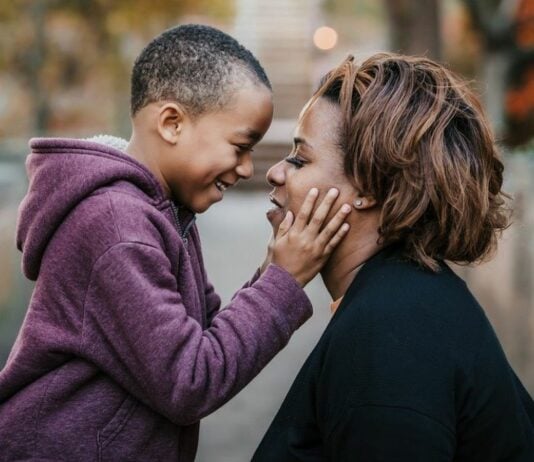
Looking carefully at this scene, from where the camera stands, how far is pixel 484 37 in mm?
15617

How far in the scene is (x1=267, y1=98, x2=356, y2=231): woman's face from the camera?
98.7 inches

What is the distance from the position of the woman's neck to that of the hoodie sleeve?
0.88 ft

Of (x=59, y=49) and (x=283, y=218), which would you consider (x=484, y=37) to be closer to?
(x=59, y=49)

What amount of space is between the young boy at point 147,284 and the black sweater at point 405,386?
0.19 metres

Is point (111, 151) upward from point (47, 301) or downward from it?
upward

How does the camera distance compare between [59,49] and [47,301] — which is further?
[59,49]

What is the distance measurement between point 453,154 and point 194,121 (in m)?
0.71

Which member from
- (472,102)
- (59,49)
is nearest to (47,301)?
(472,102)

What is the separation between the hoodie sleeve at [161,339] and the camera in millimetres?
2291

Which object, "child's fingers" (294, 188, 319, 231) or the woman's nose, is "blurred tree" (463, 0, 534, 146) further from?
"child's fingers" (294, 188, 319, 231)

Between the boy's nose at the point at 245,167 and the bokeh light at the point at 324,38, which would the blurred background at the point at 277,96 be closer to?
the bokeh light at the point at 324,38

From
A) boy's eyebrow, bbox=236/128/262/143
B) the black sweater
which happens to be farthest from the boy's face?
the black sweater

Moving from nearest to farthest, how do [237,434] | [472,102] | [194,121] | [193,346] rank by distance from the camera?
1. [193,346]
2. [472,102]
3. [194,121]
4. [237,434]

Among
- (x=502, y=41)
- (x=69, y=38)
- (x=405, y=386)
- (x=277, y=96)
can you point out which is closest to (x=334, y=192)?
(x=405, y=386)
